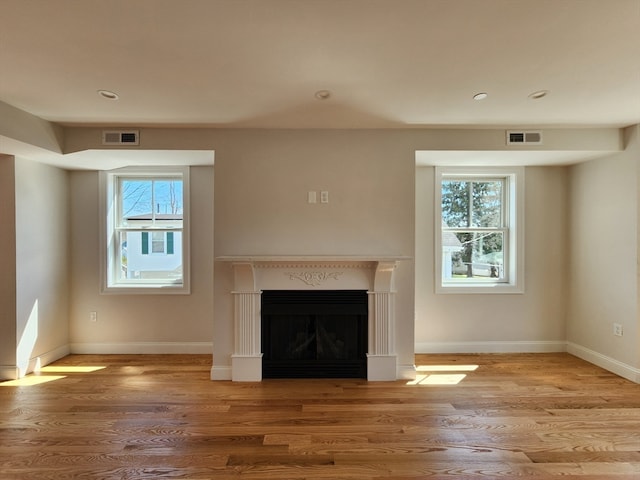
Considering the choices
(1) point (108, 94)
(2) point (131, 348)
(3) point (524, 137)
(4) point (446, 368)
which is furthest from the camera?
(2) point (131, 348)

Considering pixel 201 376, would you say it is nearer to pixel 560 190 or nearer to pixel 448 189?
pixel 448 189

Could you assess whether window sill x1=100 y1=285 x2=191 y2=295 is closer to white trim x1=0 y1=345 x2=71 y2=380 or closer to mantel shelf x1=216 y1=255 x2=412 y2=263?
white trim x1=0 y1=345 x2=71 y2=380

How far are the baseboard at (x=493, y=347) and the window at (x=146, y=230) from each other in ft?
9.61

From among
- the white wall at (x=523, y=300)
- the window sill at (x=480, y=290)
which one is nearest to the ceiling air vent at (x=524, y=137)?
the white wall at (x=523, y=300)

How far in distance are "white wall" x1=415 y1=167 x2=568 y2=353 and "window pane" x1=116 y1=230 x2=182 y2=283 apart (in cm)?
288

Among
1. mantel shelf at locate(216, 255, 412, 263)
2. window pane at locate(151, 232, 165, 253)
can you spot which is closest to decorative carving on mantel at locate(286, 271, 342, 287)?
mantel shelf at locate(216, 255, 412, 263)

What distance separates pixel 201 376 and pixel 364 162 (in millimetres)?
2584

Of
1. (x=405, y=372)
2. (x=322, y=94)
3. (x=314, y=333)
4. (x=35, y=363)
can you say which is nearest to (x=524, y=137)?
(x=322, y=94)

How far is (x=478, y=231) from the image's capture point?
401 cm

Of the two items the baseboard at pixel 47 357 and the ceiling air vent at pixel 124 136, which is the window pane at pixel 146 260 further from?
the ceiling air vent at pixel 124 136

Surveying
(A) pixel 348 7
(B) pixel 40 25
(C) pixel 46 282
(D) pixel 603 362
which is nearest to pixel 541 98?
(A) pixel 348 7

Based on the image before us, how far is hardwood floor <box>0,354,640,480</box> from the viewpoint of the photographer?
191 centimetres

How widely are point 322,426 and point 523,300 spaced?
293cm

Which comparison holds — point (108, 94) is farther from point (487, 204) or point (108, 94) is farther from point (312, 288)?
point (487, 204)
